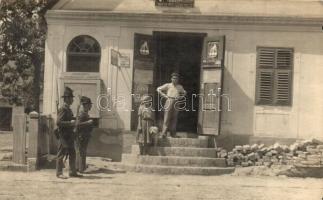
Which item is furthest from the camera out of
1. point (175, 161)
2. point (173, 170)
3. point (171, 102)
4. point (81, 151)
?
point (171, 102)

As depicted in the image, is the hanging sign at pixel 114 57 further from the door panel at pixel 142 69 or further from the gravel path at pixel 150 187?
the gravel path at pixel 150 187

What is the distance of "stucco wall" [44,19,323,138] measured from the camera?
15.7m

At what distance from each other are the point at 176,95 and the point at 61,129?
143 inches

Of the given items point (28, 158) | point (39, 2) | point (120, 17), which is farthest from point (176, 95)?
point (39, 2)

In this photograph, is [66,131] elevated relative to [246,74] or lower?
lower

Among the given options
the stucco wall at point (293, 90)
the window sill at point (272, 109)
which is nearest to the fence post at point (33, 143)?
the stucco wall at point (293, 90)

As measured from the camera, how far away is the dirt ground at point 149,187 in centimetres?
1010

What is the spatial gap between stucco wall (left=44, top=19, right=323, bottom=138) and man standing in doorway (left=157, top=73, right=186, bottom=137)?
143 centimetres

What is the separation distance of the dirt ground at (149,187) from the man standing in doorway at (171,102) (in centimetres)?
195

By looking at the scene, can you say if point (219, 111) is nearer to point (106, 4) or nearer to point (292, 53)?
point (292, 53)

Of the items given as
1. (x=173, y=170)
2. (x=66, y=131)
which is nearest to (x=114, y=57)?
(x=173, y=170)

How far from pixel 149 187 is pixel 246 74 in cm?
578

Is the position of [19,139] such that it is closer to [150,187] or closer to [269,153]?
[150,187]

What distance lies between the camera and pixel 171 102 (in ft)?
48.1
